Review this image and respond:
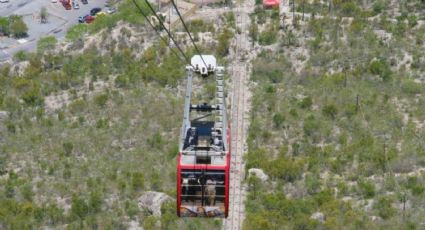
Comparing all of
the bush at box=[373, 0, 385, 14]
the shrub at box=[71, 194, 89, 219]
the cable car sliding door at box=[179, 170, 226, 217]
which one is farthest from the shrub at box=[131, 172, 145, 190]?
the bush at box=[373, 0, 385, 14]

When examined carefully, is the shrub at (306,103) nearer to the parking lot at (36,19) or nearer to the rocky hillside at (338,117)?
the rocky hillside at (338,117)

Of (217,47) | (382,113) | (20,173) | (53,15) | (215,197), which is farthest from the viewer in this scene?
(53,15)

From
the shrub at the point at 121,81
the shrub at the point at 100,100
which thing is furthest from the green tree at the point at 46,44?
the shrub at the point at 100,100

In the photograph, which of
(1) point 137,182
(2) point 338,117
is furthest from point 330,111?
(1) point 137,182

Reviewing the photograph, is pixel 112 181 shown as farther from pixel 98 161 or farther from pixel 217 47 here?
pixel 217 47

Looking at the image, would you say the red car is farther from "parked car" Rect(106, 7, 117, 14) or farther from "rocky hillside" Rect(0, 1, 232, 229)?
"rocky hillside" Rect(0, 1, 232, 229)

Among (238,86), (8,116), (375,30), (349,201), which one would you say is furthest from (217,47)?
(349,201)
